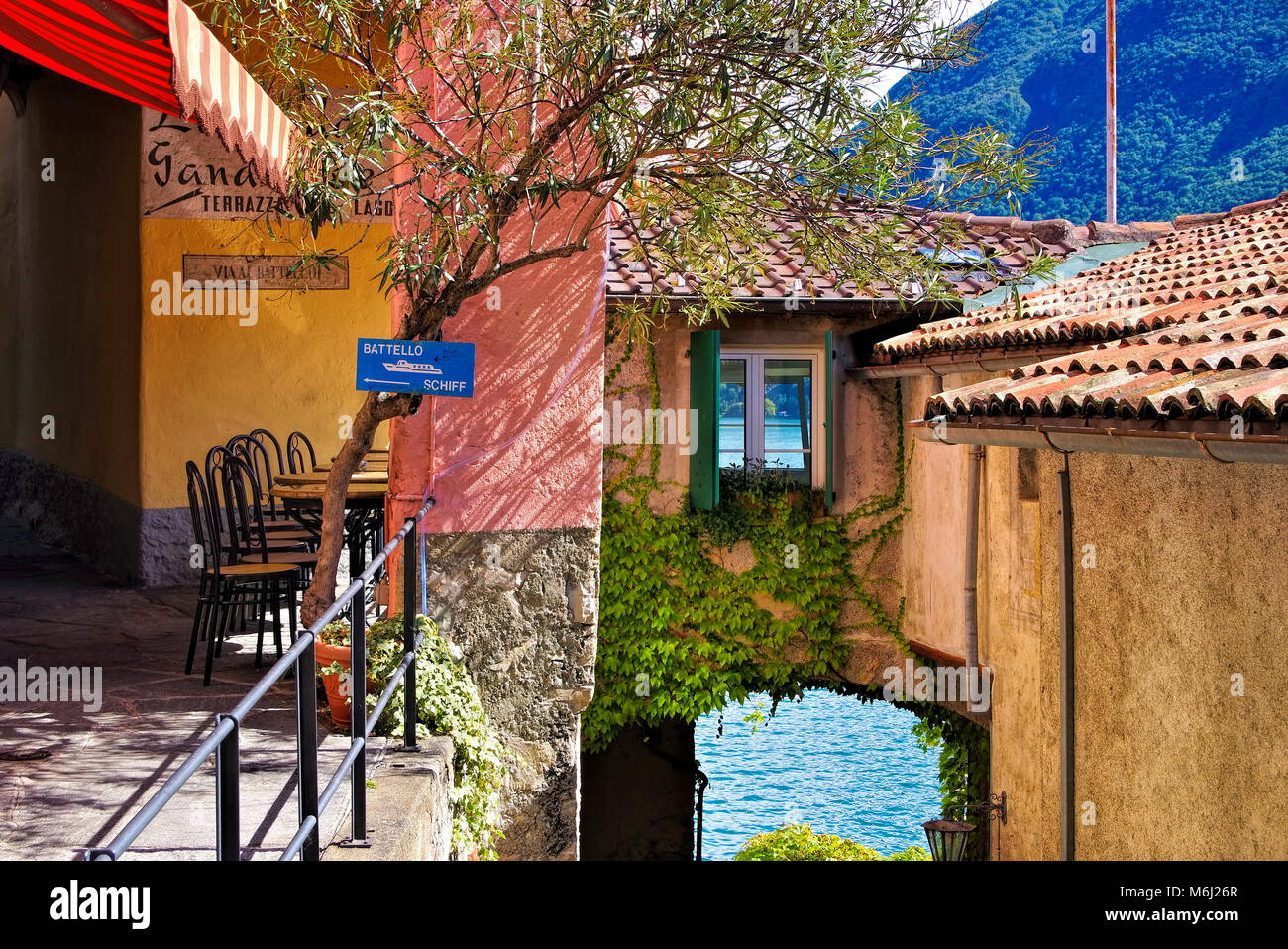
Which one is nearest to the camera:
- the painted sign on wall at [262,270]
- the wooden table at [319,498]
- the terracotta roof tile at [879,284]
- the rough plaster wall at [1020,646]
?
the wooden table at [319,498]

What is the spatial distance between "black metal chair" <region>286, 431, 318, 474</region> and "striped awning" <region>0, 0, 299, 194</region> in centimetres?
429

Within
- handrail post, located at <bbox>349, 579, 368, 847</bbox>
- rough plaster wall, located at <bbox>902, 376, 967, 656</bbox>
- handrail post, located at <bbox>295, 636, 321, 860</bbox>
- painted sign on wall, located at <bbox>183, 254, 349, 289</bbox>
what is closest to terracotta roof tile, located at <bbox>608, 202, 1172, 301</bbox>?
rough plaster wall, located at <bbox>902, 376, 967, 656</bbox>

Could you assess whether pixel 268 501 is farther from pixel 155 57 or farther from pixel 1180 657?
pixel 1180 657

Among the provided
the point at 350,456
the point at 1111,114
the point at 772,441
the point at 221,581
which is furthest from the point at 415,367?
the point at 1111,114

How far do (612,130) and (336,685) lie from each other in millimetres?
2628

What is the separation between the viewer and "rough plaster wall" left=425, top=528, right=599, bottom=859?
6.54 meters

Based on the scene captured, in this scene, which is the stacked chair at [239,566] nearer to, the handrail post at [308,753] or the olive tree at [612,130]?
the olive tree at [612,130]

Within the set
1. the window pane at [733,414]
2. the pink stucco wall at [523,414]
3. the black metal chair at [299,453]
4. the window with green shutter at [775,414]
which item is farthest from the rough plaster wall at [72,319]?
the window pane at [733,414]

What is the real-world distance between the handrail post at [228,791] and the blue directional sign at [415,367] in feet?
10.3

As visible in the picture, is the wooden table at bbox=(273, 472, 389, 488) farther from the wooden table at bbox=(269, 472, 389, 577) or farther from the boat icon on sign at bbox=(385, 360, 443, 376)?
the boat icon on sign at bbox=(385, 360, 443, 376)

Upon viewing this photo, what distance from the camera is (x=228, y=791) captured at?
2.35 m

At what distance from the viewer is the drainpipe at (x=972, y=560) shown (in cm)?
1053

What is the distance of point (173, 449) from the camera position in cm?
914
